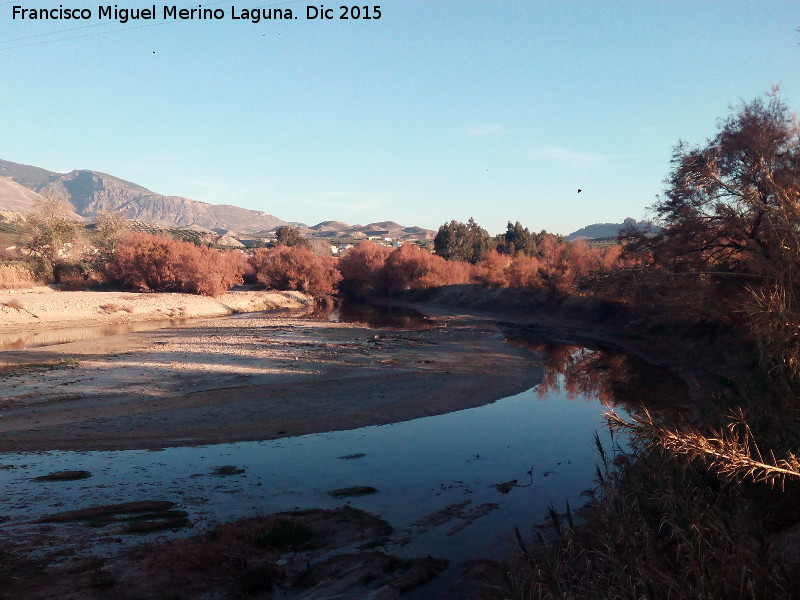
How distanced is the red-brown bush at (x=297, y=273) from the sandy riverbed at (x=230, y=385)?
112 feet

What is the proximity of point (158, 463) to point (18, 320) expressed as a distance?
30.1m

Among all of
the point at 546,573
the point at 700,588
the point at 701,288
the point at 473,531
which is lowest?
the point at 473,531

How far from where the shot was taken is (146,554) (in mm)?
7098

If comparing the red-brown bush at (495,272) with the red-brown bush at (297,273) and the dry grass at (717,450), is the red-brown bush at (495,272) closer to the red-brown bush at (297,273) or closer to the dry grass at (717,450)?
the red-brown bush at (297,273)

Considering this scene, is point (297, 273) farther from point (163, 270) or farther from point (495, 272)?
point (495, 272)

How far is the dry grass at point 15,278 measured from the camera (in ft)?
144

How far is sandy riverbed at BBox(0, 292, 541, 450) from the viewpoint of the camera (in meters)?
13.8

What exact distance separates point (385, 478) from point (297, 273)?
187 ft

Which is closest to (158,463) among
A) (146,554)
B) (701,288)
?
(146,554)

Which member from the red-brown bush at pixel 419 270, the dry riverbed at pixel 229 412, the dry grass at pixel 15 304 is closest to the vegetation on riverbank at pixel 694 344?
the dry riverbed at pixel 229 412

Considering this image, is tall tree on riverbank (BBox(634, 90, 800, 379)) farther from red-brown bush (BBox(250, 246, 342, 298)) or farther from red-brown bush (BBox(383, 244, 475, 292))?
red-brown bush (BBox(250, 246, 342, 298))

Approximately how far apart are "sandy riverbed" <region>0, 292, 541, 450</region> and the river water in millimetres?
1074

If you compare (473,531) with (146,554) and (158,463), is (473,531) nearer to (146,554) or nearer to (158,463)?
(146,554)

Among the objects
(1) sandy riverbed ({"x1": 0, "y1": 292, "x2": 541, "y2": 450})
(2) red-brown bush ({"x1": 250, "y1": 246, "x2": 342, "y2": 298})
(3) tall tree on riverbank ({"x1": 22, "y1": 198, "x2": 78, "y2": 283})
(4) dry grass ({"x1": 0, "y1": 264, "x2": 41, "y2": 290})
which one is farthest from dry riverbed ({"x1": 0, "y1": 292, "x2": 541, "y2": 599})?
(2) red-brown bush ({"x1": 250, "y1": 246, "x2": 342, "y2": 298})
